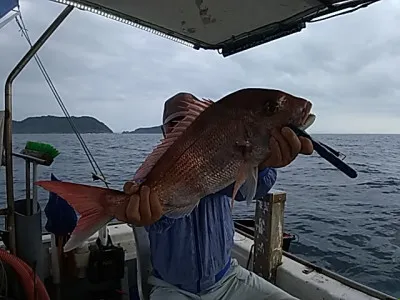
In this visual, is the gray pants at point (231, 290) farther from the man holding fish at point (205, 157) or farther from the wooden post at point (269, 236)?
the man holding fish at point (205, 157)

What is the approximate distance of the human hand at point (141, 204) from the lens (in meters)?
1.33

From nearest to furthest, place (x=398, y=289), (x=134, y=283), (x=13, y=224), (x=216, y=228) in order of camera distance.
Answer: (x=216, y=228)
(x=13, y=224)
(x=134, y=283)
(x=398, y=289)

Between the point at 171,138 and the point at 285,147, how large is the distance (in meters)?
0.39

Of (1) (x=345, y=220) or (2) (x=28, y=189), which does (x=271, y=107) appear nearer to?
(2) (x=28, y=189)

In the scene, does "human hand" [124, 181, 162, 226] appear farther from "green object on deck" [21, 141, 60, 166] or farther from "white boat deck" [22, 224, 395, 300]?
"white boat deck" [22, 224, 395, 300]

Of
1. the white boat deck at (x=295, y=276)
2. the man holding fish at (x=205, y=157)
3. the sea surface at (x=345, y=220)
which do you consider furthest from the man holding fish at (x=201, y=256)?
the sea surface at (x=345, y=220)

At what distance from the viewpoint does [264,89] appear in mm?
1345

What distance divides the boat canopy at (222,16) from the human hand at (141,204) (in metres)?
1.36

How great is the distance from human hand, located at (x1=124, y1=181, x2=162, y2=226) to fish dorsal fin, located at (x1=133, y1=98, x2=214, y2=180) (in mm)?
56

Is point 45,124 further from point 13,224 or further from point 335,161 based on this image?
point 335,161

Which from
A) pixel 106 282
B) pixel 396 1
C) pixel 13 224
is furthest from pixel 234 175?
pixel 106 282

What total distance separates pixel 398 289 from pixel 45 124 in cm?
668

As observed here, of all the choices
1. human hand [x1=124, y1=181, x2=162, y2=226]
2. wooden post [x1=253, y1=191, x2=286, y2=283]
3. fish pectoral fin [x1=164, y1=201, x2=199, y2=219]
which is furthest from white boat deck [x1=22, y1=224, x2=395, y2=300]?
human hand [x1=124, y1=181, x2=162, y2=226]

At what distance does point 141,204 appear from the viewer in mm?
1330
